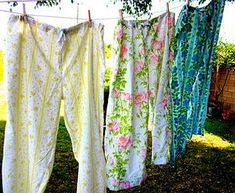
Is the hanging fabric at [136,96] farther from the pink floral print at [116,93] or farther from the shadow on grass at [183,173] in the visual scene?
the shadow on grass at [183,173]

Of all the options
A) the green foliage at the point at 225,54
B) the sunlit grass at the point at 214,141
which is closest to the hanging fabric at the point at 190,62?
the sunlit grass at the point at 214,141

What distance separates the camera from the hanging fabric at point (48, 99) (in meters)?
1.60

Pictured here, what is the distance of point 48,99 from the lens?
5.45ft

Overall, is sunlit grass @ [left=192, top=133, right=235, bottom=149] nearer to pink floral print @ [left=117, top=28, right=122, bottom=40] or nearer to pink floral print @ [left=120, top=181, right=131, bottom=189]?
pink floral print @ [left=120, top=181, right=131, bottom=189]

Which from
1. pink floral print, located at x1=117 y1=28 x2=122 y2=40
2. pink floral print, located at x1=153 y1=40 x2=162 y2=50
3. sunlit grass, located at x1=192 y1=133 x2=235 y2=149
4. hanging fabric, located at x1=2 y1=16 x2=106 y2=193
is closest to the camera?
hanging fabric, located at x1=2 y1=16 x2=106 y2=193

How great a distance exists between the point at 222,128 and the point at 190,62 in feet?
13.9

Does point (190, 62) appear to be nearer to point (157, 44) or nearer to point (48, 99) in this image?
point (157, 44)

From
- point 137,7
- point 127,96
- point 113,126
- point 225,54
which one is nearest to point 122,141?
point 113,126

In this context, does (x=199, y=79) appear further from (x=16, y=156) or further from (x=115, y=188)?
(x=16, y=156)

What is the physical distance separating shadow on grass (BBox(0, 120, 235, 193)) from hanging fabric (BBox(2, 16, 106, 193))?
1456mm

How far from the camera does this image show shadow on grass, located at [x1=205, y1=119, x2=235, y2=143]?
5.29 meters

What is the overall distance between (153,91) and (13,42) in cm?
83

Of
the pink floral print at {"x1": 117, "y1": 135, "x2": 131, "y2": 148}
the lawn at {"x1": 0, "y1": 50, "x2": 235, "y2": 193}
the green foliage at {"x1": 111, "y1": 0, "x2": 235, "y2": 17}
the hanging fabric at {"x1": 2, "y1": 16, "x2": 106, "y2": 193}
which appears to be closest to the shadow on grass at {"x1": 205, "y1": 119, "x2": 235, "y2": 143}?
the lawn at {"x1": 0, "y1": 50, "x2": 235, "y2": 193}

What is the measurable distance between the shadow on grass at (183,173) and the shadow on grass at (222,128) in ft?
2.58
